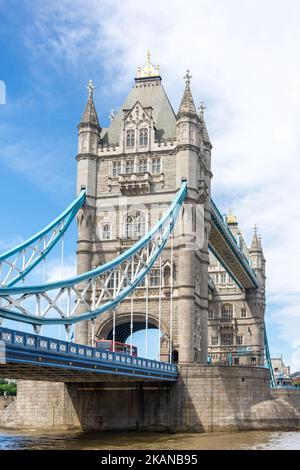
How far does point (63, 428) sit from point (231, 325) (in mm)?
40441

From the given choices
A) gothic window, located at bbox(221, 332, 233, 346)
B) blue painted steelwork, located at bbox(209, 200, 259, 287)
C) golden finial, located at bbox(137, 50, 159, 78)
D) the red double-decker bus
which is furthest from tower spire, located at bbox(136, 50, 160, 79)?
gothic window, located at bbox(221, 332, 233, 346)

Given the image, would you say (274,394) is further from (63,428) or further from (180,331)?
(63,428)

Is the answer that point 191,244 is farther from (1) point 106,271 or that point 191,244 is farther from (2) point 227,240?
(2) point 227,240

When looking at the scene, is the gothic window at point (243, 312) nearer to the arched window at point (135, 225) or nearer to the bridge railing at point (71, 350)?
the arched window at point (135, 225)

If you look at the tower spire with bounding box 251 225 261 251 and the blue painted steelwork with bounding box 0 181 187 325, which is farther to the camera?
the tower spire with bounding box 251 225 261 251

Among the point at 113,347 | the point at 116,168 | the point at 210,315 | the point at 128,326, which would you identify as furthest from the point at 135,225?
the point at 210,315

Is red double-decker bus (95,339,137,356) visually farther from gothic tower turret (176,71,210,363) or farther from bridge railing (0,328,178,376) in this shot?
gothic tower turret (176,71,210,363)

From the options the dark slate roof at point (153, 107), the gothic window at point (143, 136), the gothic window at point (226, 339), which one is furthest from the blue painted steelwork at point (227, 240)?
the gothic window at point (143, 136)

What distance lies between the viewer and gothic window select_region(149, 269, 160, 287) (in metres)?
53.0

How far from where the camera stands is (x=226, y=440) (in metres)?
39.0

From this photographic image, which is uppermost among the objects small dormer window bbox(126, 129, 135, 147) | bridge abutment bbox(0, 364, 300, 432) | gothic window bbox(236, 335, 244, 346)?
small dormer window bbox(126, 129, 135, 147)

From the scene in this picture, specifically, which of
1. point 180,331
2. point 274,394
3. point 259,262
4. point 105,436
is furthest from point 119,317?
point 259,262

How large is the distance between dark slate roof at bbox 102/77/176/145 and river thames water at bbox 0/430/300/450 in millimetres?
23424
